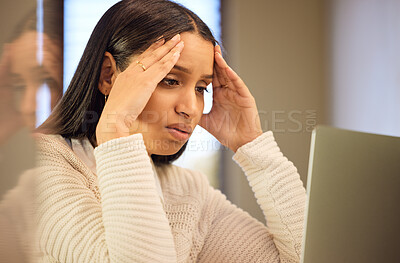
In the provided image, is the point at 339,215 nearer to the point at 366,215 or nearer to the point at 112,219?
the point at 366,215

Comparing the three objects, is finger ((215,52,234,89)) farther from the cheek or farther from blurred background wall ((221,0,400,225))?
blurred background wall ((221,0,400,225))

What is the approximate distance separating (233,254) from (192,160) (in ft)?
3.86

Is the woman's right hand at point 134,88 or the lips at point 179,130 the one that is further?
the lips at point 179,130

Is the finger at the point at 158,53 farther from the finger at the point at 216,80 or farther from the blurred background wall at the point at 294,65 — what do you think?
the blurred background wall at the point at 294,65

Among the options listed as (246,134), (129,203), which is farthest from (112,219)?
(246,134)

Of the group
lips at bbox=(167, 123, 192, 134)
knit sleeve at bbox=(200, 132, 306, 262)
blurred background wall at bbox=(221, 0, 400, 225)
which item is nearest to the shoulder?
knit sleeve at bbox=(200, 132, 306, 262)

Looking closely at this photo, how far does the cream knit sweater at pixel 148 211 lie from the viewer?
743mm

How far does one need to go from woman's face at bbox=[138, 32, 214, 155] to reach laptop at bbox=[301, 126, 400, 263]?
503 mm

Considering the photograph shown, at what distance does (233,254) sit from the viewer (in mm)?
1057

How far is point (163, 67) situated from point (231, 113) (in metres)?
0.36

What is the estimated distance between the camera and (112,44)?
96 centimetres

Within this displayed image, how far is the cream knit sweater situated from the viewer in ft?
2.44

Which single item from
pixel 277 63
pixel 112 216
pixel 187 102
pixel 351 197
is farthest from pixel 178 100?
pixel 277 63

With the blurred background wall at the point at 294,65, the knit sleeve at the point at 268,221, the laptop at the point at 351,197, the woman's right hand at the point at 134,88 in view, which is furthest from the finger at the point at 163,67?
the blurred background wall at the point at 294,65
